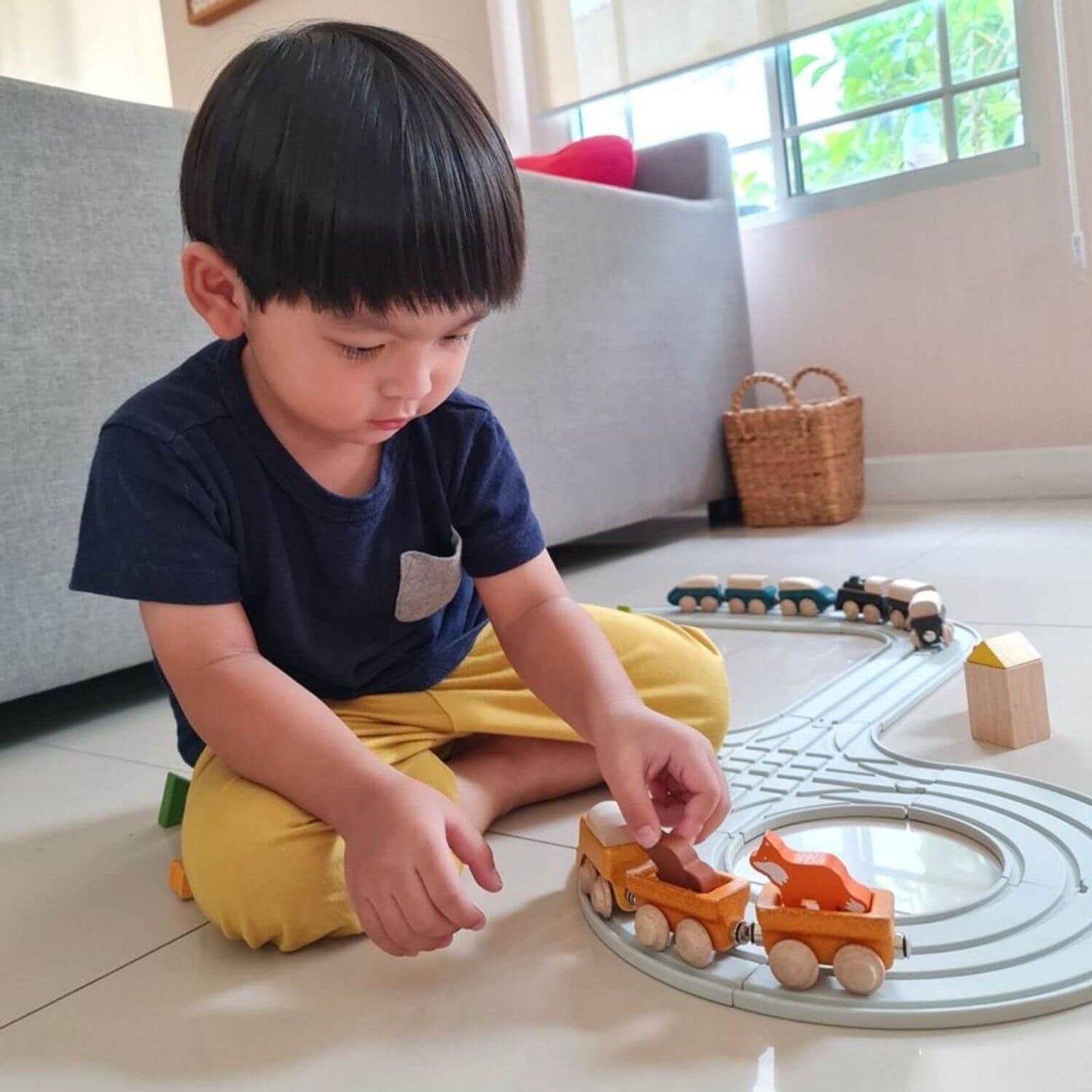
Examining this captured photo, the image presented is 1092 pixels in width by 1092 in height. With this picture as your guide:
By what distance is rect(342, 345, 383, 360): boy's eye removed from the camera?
0.56m

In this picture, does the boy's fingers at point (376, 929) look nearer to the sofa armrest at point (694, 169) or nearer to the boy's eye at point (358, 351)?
the boy's eye at point (358, 351)

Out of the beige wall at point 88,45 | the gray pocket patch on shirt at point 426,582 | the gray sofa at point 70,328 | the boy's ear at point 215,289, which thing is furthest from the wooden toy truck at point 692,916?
the beige wall at point 88,45

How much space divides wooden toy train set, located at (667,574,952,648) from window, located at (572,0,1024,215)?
1003mm

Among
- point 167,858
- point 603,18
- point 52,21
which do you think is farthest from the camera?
point 52,21

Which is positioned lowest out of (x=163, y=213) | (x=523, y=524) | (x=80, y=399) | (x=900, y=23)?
(x=523, y=524)

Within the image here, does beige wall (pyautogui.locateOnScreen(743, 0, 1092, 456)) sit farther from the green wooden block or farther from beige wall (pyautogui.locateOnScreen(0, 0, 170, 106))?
beige wall (pyautogui.locateOnScreen(0, 0, 170, 106))

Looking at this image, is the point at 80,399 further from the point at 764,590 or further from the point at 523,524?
the point at 764,590

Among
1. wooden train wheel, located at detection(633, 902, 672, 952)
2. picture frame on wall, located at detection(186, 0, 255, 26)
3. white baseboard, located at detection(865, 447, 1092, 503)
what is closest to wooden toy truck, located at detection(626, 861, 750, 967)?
wooden train wheel, located at detection(633, 902, 672, 952)

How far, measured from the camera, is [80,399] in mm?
1041

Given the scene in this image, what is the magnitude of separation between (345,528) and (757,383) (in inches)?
58.7

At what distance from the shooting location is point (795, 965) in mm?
489

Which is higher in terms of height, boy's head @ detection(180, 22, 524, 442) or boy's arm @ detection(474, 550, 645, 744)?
boy's head @ detection(180, 22, 524, 442)

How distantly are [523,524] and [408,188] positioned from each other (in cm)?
26

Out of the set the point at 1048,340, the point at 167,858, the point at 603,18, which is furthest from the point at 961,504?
the point at 167,858
